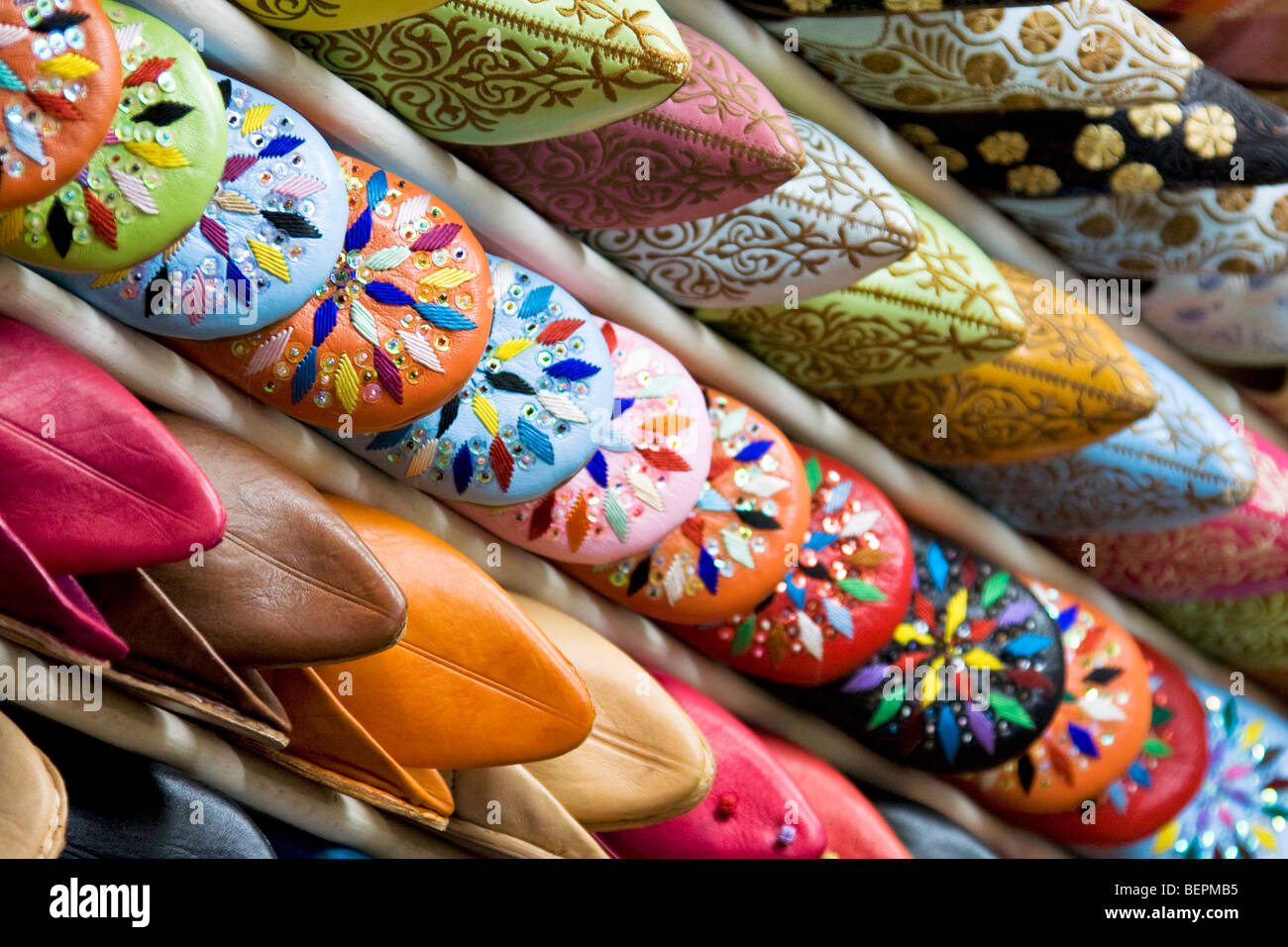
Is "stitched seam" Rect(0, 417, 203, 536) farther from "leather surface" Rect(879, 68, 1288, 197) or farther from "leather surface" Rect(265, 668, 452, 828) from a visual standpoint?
"leather surface" Rect(879, 68, 1288, 197)

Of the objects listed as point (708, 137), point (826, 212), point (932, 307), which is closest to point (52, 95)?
point (708, 137)

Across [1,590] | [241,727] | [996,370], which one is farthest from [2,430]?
[996,370]

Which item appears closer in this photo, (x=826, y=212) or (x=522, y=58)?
(x=522, y=58)

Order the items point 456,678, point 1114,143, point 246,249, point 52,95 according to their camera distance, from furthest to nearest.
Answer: point 1114,143 < point 456,678 < point 246,249 < point 52,95

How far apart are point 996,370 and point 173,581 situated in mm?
596

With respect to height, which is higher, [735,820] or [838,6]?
[838,6]

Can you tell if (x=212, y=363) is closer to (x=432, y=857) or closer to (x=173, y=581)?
(x=173, y=581)

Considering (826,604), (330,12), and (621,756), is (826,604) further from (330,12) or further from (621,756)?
(330,12)

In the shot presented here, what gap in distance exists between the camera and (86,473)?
2.26 feet

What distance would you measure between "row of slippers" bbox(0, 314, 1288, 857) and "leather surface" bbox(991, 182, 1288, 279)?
0.23 metres

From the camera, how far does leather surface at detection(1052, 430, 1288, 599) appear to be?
1.27 metres

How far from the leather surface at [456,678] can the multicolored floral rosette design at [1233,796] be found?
0.65 metres

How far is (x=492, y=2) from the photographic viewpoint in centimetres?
78

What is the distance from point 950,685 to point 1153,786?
27 centimetres
